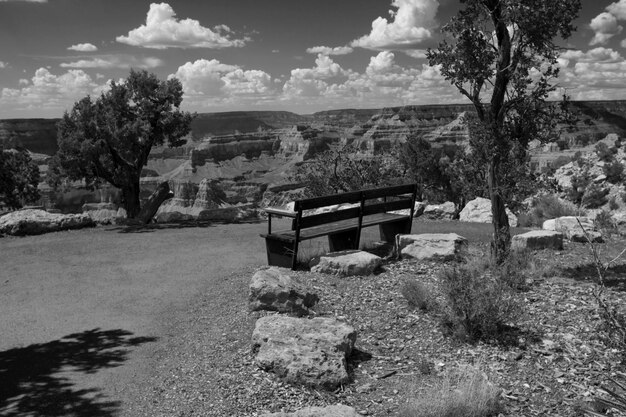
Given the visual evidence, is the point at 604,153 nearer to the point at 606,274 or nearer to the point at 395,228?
the point at 395,228

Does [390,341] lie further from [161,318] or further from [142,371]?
[161,318]

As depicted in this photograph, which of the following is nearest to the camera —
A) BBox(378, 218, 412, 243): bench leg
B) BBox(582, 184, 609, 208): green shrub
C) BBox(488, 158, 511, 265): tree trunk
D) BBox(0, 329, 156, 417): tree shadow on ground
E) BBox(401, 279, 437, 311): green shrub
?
BBox(0, 329, 156, 417): tree shadow on ground

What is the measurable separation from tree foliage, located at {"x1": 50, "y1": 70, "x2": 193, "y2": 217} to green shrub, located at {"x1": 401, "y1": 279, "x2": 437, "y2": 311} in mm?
16181

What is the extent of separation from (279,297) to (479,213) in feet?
38.0

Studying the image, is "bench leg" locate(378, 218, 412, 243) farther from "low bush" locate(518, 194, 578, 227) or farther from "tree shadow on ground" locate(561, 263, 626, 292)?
"low bush" locate(518, 194, 578, 227)

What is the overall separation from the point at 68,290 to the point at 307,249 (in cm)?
465

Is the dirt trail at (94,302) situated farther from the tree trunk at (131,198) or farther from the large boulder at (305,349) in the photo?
the tree trunk at (131,198)

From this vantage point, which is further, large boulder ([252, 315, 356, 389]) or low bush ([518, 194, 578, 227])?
low bush ([518, 194, 578, 227])

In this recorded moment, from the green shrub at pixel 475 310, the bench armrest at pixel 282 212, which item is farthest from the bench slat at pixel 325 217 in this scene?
the green shrub at pixel 475 310

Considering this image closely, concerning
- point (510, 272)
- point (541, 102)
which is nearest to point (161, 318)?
point (510, 272)

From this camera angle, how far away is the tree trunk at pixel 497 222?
9.02 m

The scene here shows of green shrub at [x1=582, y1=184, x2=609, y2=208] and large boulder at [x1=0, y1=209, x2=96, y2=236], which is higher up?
large boulder at [x1=0, y1=209, x2=96, y2=236]

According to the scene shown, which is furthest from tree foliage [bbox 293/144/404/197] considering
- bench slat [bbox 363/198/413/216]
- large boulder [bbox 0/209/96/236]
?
bench slat [bbox 363/198/413/216]

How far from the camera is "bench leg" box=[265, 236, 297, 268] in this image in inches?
389
